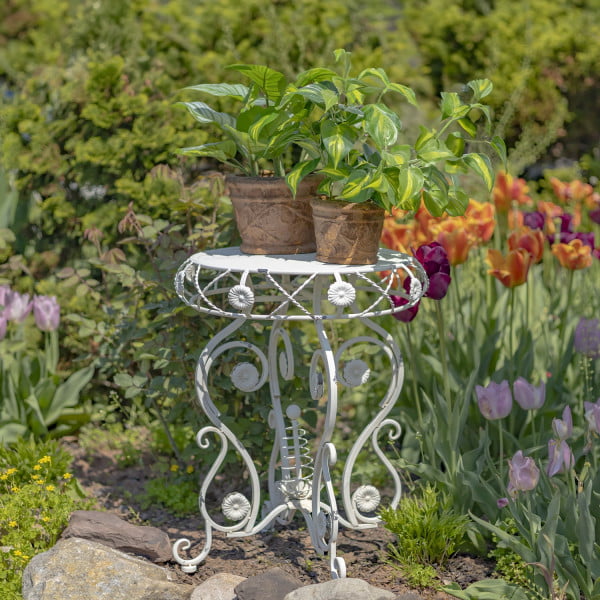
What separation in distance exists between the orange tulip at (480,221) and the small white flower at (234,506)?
138cm

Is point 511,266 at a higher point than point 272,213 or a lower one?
lower

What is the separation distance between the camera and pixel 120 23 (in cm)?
563

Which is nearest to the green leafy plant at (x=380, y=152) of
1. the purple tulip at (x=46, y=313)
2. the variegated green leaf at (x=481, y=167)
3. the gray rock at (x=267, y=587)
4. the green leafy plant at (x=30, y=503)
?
the variegated green leaf at (x=481, y=167)

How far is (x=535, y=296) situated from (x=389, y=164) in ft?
5.91

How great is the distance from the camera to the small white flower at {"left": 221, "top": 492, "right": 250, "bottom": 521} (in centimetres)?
291

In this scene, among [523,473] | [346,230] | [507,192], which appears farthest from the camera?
[507,192]

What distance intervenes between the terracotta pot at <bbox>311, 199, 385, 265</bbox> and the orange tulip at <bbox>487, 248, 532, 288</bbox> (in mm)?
596

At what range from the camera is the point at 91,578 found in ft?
8.93

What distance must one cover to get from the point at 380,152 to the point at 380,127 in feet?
0.30

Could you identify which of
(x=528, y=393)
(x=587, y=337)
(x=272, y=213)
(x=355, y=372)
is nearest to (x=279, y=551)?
(x=355, y=372)

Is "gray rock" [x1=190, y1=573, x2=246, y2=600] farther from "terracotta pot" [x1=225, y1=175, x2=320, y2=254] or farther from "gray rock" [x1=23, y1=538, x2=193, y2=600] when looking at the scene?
"terracotta pot" [x1=225, y1=175, x2=320, y2=254]

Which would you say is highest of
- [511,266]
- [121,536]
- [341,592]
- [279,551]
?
[511,266]

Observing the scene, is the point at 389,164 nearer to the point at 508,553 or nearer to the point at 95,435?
the point at 508,553

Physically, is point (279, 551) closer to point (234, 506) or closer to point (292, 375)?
point (234, 506)
